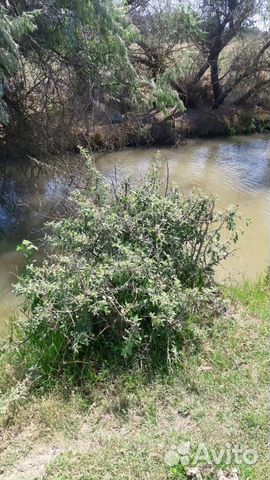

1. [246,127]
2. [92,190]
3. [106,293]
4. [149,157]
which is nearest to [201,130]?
[246,127]

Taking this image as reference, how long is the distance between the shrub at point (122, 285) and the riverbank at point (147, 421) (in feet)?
0.77

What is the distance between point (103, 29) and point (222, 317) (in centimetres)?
381

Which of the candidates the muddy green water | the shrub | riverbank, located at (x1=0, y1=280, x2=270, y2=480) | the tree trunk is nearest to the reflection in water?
the muddy green water

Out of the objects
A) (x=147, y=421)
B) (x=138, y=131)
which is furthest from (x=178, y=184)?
(x=147, y=421)

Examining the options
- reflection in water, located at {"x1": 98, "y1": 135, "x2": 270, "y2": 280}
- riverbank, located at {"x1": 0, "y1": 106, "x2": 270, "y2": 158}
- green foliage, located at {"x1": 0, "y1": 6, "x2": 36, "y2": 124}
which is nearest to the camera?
green foliage, located at {"x1": 0, "y1": 6, "x2": 36, "y2": 124}

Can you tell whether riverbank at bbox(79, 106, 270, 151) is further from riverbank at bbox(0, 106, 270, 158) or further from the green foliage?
the green foliage

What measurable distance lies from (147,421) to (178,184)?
6323 millimetres

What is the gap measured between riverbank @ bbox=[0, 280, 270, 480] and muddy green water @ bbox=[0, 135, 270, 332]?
1633mm

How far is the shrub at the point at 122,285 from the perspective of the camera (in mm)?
3145

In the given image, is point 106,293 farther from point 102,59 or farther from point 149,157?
point 149,157

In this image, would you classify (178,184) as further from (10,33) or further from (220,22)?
(220,22)

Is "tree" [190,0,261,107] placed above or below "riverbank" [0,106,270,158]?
above

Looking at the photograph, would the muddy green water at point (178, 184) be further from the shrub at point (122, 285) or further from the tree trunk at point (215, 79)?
the tree trunk at point (215, 79)

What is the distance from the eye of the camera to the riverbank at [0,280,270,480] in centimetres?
246
